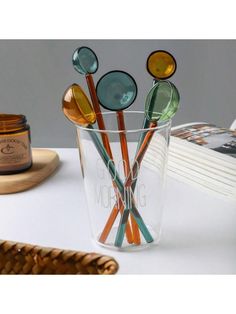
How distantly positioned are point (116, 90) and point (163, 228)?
0.19m

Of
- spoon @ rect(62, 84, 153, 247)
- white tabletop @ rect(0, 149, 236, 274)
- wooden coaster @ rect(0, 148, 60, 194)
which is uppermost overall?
spoon @ rect(62, 84, 153, 247)

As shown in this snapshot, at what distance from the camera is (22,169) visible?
859 millimetres

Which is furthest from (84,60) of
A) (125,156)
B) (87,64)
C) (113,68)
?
(113,68)

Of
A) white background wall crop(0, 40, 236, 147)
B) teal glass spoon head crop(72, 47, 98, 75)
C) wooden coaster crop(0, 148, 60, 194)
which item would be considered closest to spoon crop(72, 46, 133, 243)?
teal glass spoon head crop(72, 47, 98, 75)

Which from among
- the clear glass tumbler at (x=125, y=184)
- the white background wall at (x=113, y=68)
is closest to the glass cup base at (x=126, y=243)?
the clear glass tumbler at (x=125, y=184)

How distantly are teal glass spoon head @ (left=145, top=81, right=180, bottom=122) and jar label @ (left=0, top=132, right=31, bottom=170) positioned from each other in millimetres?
301

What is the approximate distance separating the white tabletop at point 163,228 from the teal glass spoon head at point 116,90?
16cm

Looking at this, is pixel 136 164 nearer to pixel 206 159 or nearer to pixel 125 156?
pixel 125 156

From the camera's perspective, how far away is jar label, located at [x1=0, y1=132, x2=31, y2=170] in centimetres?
84

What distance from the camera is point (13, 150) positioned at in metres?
0.85

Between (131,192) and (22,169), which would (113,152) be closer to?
(131,192)

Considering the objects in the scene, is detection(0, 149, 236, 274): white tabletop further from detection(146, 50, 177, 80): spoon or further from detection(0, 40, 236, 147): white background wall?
detection(0, 40, 236, 147): white background wall

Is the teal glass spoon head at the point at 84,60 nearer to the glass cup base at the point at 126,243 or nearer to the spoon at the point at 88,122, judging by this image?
the spoon at the point at 88,122
